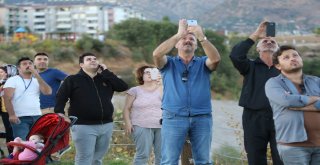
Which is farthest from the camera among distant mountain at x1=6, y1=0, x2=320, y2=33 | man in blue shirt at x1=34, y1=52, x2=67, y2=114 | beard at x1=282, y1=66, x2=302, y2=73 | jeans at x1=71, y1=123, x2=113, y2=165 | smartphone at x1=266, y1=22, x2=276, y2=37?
distant mountain at x1=6, y1=0, x2=320, y2=33

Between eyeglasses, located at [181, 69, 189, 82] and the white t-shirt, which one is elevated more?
eyeglasses, located at [181, 69, 189, 82]

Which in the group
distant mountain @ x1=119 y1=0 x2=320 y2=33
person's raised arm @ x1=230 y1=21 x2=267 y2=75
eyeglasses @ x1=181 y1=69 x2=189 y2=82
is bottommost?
eyeglasses @ x1=181 y1=69 x2=189 y2=82

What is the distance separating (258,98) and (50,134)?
236 cm

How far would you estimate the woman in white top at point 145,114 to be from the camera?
7.18m

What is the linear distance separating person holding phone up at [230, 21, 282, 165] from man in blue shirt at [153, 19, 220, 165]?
449 millimetres

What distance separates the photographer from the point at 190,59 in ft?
19.0

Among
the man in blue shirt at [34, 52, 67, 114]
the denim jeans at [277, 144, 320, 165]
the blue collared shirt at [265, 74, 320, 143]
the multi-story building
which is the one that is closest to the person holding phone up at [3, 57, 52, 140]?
the man in blue shirt at [34, 52, 67, 114]

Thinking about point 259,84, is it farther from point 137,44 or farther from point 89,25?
point 89,25

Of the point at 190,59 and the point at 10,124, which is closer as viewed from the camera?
the point at 190,59

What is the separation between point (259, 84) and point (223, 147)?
180 inches

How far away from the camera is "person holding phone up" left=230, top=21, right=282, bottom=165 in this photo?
5828 mm

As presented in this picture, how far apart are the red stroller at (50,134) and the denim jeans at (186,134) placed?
1194 millimetres

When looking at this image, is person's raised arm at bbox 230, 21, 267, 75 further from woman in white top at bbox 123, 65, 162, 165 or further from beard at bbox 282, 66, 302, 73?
woman in white top at bbox 123, 65, 162, 165

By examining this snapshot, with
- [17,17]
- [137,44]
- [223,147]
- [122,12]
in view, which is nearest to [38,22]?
[17,17]
